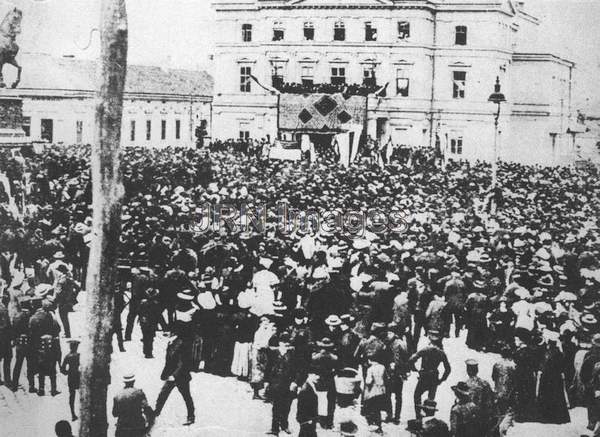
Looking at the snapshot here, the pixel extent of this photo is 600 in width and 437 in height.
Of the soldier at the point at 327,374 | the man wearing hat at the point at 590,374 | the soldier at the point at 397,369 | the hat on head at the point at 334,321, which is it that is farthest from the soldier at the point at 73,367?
the man wearing hat at the point at 590,374

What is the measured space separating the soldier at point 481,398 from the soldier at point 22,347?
5437 mm

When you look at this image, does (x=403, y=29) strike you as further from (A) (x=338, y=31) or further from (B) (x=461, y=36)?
(A) (x=338, y=31)

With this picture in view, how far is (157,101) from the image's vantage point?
26391 mm

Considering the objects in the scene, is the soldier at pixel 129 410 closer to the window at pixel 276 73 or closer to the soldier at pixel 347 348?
the soldier at pixel 347 348

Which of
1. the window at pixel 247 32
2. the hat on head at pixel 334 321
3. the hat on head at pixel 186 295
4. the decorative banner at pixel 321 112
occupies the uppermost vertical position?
the window at pixel 247 32

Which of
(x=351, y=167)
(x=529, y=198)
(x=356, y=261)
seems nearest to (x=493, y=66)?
(x=351, y=167)

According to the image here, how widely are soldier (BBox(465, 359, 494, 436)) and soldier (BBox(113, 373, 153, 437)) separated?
355 cm

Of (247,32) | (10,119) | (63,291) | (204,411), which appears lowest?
(204,411)

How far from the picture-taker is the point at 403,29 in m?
32.1

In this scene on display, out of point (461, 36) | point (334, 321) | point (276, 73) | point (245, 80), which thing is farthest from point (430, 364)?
point (245, 80)

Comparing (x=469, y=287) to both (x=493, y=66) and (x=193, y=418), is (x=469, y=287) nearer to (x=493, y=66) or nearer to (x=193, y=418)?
(x=193, y=418)

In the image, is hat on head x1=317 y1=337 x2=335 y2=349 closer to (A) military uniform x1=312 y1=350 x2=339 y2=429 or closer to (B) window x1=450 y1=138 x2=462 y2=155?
(A) military uniform x1=312 y1=350 x2=339 y2=429

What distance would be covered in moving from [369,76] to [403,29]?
112 inches

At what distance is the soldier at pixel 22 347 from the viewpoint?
8.27 meters
